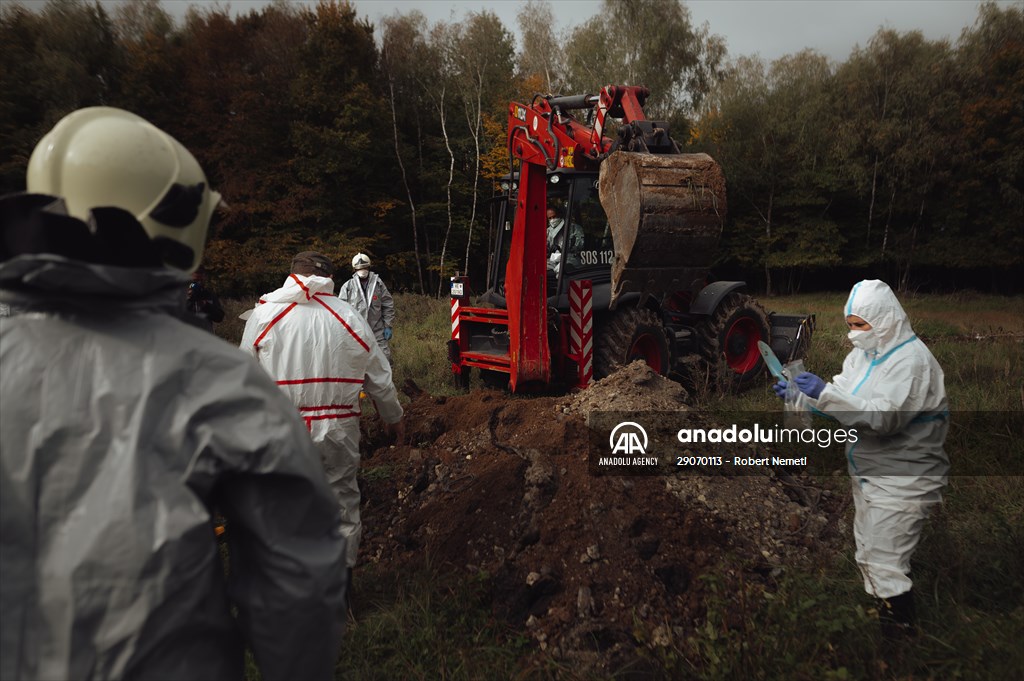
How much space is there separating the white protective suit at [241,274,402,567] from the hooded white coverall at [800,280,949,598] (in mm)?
2194

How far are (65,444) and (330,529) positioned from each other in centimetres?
45

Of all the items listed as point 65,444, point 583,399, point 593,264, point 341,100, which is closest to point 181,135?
point 341,100

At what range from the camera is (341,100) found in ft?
68.1

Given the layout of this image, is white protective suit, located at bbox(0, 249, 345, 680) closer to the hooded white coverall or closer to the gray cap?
the gray cap

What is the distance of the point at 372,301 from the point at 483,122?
17184 mm

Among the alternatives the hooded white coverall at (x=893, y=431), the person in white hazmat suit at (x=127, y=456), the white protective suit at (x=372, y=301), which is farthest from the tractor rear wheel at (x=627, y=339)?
the person in white hazmat suit at (x=127, y=456)

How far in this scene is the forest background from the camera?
63.2 feet

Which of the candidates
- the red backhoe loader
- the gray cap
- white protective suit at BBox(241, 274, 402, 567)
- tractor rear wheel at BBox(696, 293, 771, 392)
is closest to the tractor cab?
the red backhoe loader

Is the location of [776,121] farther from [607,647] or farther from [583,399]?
[607,647]

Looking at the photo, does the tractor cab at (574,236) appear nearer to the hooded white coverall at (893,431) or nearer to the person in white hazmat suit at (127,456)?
the hooded white coverall at (893,431)

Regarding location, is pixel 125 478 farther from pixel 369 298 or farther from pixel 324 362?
pixel 369 298

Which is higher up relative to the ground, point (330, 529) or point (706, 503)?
point (330, 529)

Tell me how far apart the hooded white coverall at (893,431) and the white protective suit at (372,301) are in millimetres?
5841

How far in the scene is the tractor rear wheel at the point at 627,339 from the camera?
677cm
